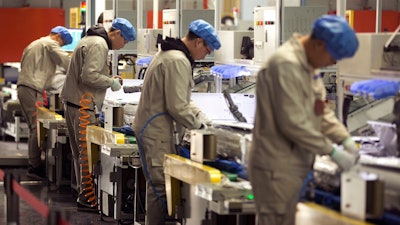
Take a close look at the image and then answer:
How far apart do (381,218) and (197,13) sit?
5.14 meters

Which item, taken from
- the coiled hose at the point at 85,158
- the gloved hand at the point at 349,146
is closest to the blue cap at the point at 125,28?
the coiled hose at the point at 85,158

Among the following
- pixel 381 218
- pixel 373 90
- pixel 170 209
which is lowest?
pixel 170 209

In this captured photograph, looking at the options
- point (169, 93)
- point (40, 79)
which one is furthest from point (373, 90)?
point (40, 79)

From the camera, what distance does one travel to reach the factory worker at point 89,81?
26.3 feet

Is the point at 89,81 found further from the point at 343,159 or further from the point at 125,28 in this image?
the point at 343,159

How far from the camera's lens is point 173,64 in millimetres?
5938

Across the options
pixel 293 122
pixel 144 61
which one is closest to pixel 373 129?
pixel 293 122

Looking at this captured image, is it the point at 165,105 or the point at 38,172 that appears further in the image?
the point at 38,172

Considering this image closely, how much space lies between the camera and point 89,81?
8.02 meters

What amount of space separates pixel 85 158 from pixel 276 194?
4.09m

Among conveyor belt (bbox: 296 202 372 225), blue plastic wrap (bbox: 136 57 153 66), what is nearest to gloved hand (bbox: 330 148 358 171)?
conveyor belt (bbox: 296 202 372 225)

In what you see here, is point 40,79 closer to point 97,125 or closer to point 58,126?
point 58,126

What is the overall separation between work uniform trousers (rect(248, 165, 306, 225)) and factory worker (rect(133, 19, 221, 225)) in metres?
1.55

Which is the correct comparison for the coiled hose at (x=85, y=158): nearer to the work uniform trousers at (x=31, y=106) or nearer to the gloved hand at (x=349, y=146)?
the work uniform trousers at (x=31, y=106)
